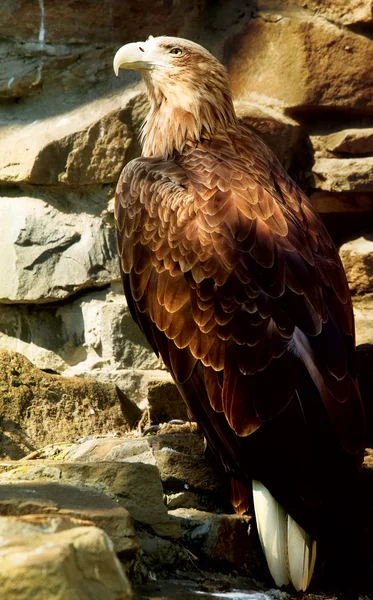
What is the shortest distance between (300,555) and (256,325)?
830 mm

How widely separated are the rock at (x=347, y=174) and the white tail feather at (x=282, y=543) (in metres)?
1.94

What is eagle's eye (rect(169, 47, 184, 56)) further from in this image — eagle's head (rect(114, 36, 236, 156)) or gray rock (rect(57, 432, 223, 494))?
gray rock (rect(57, 432, 223, 494))

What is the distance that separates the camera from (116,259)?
504 cm

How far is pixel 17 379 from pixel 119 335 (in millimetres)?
903

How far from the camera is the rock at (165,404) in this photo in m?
4.52

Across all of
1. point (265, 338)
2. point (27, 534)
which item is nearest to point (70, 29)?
point (265, 338)

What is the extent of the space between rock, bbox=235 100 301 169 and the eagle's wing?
849 mm

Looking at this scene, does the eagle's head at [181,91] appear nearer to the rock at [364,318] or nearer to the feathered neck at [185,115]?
the feathered neck at [185,115]

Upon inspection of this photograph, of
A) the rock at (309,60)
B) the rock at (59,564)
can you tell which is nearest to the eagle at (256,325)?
the rock at (309,60)

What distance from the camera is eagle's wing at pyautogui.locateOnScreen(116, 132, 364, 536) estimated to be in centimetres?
357

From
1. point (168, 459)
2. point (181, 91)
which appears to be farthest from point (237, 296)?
point (181, 91)

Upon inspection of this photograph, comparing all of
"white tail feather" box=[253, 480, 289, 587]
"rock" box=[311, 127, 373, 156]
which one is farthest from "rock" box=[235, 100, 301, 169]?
"white tail feather" box=[253, 480, 289, 587]

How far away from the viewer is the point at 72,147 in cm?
497

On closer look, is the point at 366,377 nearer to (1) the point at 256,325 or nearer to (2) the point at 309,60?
(1) the point at 256,325
